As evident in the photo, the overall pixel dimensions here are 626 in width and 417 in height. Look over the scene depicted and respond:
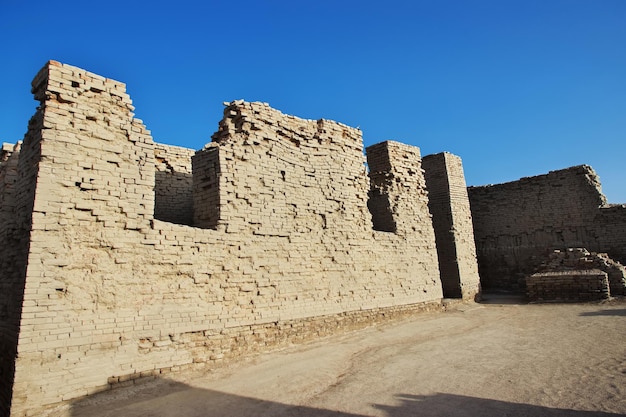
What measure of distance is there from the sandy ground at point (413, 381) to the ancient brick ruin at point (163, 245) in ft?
1.68

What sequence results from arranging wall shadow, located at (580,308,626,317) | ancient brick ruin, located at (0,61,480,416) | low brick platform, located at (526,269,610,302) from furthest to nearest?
low brick platform, located at (526,269,610,302) < wall shadow, located at (580,308,626,317) < ancient brick ruin, located at (0,61,480,416)

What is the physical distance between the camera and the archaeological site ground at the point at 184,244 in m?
4.95

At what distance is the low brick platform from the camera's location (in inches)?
458

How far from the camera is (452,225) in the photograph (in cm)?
1341

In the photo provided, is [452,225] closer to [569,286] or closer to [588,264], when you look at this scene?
[569,286]

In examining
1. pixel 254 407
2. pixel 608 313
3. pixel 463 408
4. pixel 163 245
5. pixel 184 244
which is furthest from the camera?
pixel 608 313

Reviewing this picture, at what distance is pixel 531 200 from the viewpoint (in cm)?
1639

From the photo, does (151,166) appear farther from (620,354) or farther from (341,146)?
(620,354)

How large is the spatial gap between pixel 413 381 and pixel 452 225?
8.94 meters

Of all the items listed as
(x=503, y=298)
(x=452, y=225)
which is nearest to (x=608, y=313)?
(x=503, y=298)

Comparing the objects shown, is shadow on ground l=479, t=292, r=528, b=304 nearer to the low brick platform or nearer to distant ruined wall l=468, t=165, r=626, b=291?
the low brick platform

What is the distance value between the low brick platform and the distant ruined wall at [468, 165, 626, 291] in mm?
2304

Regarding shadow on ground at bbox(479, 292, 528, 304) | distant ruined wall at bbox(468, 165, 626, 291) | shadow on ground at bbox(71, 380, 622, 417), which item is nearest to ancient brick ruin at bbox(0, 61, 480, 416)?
shadow on ground at bbox(71, 380, 622, 417)

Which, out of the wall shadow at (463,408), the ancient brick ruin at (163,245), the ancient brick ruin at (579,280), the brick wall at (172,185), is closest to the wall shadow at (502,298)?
the ancient brick ruin at (579,280)
